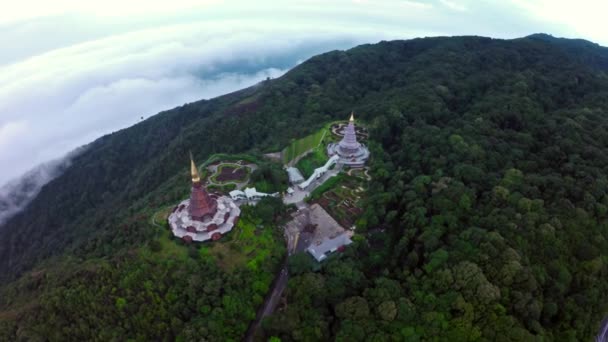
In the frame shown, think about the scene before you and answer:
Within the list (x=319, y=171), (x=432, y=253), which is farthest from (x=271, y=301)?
(x=319, y=171)

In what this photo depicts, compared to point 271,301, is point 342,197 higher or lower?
higher

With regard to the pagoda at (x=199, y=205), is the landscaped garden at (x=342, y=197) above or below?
below

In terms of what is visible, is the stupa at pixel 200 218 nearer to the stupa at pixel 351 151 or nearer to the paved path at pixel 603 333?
the stupa at pixel 351 151

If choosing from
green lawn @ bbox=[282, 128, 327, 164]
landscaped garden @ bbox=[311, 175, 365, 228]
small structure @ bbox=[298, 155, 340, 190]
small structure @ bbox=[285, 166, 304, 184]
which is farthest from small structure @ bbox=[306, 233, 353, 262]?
green lawn @ bbox=[282, 128, 327, 164]

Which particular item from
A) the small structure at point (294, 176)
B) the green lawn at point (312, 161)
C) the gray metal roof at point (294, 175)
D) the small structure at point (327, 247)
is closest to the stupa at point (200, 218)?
the small structure at point (327, 247)

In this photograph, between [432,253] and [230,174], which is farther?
[230,174]

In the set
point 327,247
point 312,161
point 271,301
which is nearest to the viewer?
point 271,301

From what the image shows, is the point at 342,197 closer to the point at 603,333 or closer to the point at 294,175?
the point at 294,175

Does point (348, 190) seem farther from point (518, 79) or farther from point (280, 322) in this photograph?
point (518, 79)
